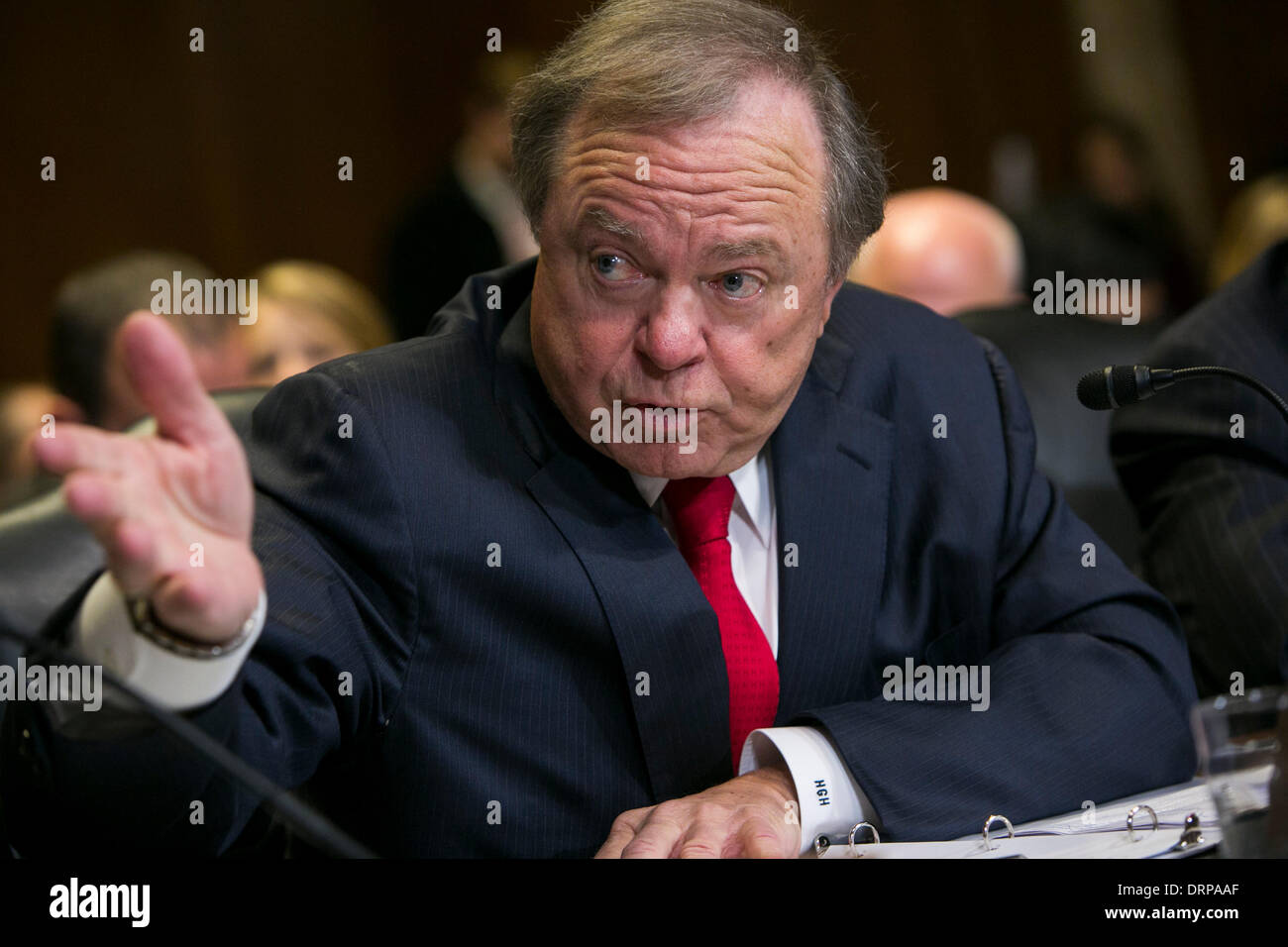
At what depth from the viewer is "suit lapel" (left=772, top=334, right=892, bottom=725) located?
1.38m

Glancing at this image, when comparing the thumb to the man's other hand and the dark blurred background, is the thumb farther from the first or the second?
the dark blurred background

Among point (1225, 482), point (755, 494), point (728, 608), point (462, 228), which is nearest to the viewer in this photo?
point (728, 608)

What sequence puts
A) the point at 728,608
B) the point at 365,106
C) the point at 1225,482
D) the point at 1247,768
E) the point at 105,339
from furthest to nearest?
the point at 365,106, the point at 105,339, the point at 1225,482, the point at 728,608, the point at 1247,768

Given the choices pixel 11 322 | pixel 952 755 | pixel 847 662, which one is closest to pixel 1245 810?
→ pixel 952 755

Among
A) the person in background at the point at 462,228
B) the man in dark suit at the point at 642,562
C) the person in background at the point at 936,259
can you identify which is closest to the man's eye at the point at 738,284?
the man in dark suit at the point at 642,562

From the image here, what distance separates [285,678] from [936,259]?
2.20 m

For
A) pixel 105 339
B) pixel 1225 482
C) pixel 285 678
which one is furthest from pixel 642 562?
pixel 105 339

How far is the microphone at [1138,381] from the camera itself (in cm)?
118

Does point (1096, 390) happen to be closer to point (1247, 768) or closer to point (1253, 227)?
point (1247, 768)

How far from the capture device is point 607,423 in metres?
1.30

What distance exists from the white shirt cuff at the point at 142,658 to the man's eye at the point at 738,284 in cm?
54

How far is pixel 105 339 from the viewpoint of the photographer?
2709 mm

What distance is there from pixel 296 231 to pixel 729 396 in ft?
13.8

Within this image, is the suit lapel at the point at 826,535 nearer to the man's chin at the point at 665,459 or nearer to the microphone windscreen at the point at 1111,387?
the man's chin at the point at 665,459
